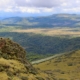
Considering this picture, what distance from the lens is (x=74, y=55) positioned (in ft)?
531

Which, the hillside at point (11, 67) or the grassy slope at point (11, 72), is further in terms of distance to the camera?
the hillside at point (11, 67)

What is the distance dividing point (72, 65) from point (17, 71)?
9799 cm

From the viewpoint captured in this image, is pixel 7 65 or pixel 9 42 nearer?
pixel 7 65

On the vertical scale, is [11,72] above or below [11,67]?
below

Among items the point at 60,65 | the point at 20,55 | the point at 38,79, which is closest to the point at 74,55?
the point at 60,65

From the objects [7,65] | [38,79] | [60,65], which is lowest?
[60,65]

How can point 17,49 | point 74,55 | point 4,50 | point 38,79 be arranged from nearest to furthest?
1. point 38,79
2. point 4,50
3. point 17,49
4. point 74,55

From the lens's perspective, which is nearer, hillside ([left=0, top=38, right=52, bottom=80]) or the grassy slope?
the grassy slope

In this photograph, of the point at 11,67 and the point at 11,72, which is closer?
the point at 11,72

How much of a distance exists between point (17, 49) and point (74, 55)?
113441 mm

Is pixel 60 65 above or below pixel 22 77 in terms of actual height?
below

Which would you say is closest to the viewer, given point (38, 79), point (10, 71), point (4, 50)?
point (10, 71)

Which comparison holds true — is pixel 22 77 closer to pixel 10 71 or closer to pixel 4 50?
pixel 10 71

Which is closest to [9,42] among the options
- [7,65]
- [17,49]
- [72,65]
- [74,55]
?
[17,49]
